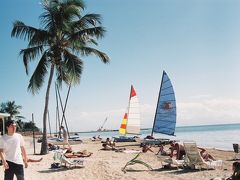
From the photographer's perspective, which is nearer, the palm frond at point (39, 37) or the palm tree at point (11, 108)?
the palm frond at point (39, 37)

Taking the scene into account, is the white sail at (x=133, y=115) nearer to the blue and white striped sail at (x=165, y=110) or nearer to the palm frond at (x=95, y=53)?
the blue and white striped sail at (x=165, y=110)

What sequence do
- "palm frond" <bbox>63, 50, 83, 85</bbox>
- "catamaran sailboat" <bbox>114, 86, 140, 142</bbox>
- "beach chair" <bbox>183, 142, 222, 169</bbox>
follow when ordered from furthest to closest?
"catamaran sailboat" <bbox>114, 86, 140, 142</bbox>, "palm frond" <bbox>63, 50, 83, 85</bbox>, "beach chair" <bbox>183, 142, 222, 169</bbox>

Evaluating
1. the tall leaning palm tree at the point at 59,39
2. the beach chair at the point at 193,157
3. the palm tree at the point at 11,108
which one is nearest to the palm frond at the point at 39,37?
the tall leaning palm tree at the point at 59,39

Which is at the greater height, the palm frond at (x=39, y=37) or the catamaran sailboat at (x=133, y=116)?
the palm frond at (x=39, y=37)

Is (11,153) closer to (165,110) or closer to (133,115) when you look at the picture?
(165,110)

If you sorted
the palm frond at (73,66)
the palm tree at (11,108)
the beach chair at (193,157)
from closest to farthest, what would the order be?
the beach chair at (193,157)
the palm frond at (73,66)
the palm tree at (11,108)

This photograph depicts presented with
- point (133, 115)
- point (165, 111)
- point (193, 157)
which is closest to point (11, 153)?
point (193, 157)

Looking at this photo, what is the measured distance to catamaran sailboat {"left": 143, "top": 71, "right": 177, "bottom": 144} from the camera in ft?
84.2

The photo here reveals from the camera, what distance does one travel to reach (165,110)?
1012 inches

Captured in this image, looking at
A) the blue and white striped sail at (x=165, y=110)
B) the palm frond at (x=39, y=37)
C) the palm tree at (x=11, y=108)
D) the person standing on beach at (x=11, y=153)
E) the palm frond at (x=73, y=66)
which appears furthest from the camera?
the palm tree at (x=11, y=108)

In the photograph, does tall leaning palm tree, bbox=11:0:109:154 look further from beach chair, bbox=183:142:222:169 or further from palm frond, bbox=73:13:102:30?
beach chair, bbox=183:142:222:169

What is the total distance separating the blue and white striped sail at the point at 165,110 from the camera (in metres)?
25.7

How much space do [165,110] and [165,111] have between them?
0.07 m

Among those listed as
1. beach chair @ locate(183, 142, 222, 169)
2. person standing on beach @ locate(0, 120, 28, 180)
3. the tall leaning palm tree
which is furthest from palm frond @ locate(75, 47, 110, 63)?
person standing on beach @ locate(0, 120, 28, 180)
